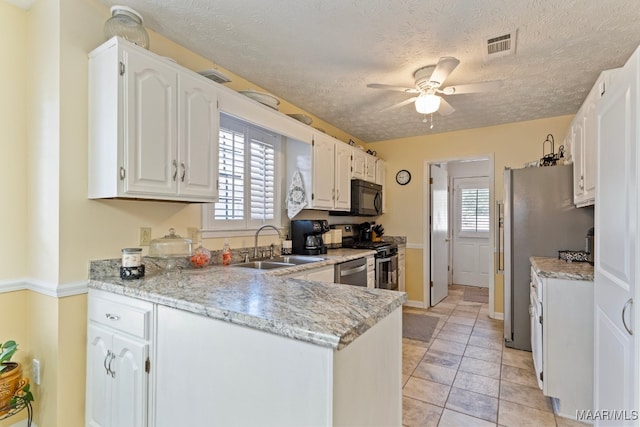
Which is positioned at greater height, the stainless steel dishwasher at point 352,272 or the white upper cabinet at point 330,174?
the white upper cabinet at point 330,174

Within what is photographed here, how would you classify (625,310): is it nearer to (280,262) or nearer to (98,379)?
(280,262)

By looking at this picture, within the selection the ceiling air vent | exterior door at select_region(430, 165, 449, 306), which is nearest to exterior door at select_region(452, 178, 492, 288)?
exterior door at select_region(430, 165, 449, 306)

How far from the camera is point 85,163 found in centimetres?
173

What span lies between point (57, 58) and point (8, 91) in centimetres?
40

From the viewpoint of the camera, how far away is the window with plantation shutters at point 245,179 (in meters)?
2.54

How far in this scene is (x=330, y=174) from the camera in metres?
3.48

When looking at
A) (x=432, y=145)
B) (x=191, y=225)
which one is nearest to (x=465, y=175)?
(x=432, y=145)

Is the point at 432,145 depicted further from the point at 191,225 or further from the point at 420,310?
the point at 191,225

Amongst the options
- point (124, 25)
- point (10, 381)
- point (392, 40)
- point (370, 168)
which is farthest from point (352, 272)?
point (124, 25)

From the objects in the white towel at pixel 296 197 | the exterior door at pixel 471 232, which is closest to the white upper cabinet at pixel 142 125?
the white towel at pixel 296 197

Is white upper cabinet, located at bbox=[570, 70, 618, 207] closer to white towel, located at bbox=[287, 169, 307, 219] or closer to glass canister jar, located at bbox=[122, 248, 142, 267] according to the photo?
white towel, located at bbox=[287, 169, 307, 219]

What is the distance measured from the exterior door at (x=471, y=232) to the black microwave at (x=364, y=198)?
2.35 m

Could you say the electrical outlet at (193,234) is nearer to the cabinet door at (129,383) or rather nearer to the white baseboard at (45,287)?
the white baseboard at (45,287)

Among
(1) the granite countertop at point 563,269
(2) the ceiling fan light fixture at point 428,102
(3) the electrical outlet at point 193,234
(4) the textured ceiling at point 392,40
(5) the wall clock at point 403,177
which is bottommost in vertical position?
(1) the granite countertop at point 563,269
